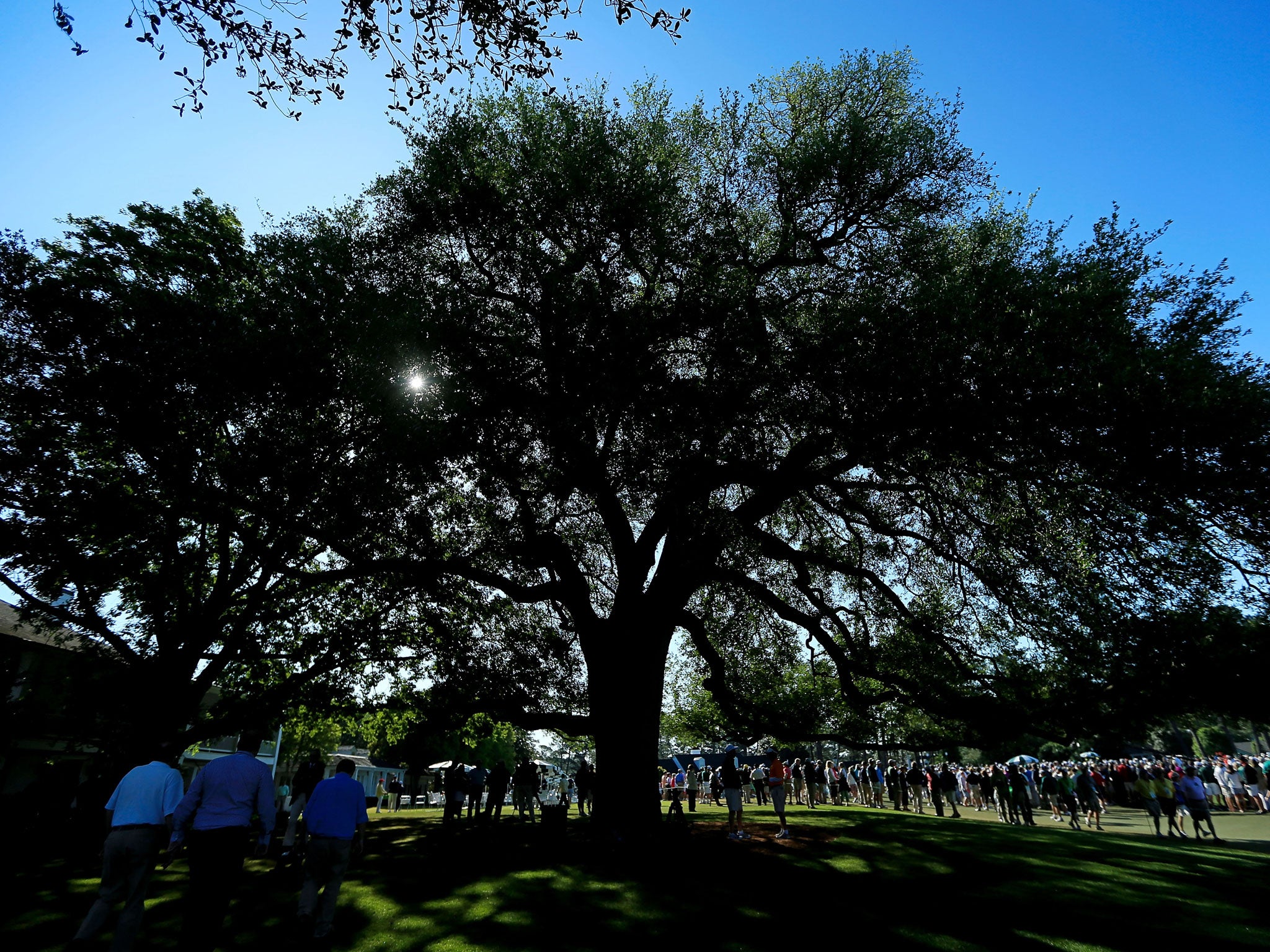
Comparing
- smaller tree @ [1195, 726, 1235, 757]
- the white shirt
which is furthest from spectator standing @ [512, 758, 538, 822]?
smaller tree @ [1195, 726, 1235, 757]

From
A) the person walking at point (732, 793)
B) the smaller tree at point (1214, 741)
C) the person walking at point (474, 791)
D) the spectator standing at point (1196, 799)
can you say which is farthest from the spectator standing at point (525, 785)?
the smaller tree at point (1214, 741)

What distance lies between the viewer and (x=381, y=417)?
37.6ft

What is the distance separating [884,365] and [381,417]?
926 cm

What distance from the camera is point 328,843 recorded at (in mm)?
7266

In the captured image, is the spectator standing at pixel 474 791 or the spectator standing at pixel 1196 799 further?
the spectator standing at pixel 474 791

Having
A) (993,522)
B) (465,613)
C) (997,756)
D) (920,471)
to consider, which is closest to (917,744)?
(997,756)

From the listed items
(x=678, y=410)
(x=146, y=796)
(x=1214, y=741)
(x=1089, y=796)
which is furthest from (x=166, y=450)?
(x=1214, y=741)

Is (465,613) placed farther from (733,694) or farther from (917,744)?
(917,744)

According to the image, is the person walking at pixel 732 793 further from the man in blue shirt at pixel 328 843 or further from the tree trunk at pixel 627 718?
the man in blue shirt at pixel 328 843

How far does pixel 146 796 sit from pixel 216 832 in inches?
42.1

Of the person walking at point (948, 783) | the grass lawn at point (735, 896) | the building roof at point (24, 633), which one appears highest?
the building roof at point (24, 633)

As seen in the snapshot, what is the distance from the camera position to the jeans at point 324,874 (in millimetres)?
7176

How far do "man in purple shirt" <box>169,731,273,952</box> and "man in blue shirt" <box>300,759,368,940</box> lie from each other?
2.38ft

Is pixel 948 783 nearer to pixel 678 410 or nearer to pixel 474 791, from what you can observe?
pixel 474 791
